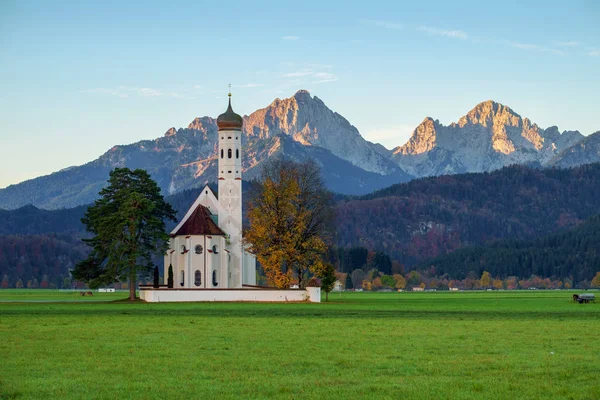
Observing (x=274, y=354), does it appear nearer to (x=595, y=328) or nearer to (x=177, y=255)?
(x=595, y=328)

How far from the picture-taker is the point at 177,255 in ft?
404

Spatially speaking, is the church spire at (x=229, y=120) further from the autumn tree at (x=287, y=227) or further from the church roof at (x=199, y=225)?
the autumn tree at (x=287, y=227)

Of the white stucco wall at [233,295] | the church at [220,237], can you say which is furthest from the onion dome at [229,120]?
the white stucco wall at [233,295]

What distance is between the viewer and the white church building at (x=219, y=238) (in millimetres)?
121750

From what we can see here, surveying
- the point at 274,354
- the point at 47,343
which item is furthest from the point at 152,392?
the point at 47,343

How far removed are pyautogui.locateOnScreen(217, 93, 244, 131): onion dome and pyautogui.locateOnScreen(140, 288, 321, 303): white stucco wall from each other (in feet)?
105

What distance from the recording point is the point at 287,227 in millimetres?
106375

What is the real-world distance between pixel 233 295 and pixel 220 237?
20.4 m

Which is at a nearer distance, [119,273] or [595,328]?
[595,328]

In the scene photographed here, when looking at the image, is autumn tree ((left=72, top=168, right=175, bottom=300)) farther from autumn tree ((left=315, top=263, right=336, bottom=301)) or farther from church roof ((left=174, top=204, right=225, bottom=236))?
autumn tree ((left=315, top=263, right=336, bottom=301))

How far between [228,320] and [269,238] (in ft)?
153

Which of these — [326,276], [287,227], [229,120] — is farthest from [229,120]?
[326,276]

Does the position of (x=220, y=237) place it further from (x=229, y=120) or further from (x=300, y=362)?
(x=300, y=362)

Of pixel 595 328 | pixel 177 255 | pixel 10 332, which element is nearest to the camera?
pixel 10 332
